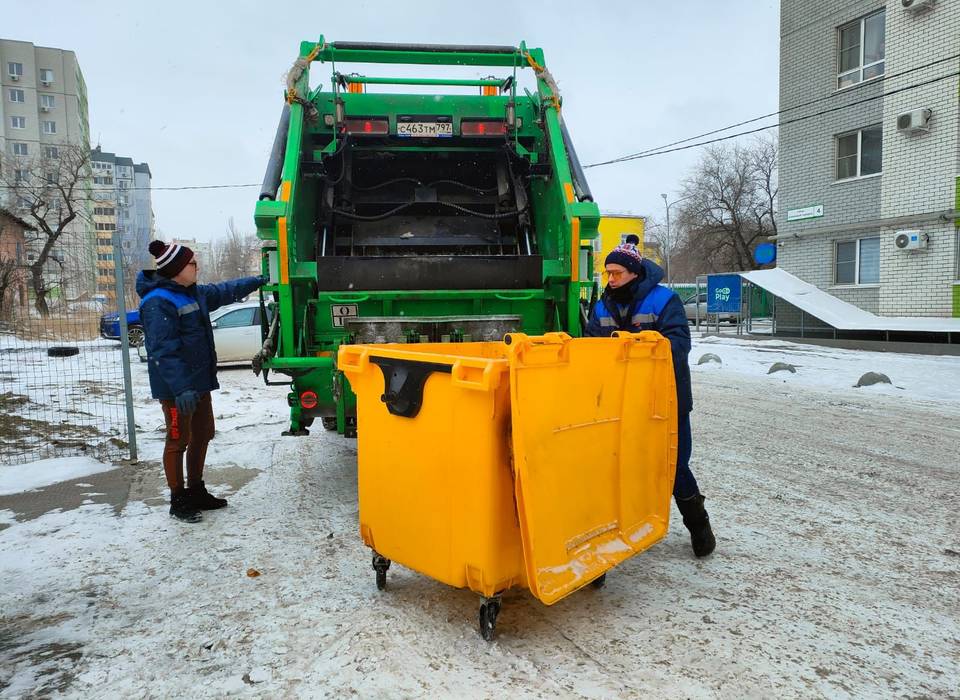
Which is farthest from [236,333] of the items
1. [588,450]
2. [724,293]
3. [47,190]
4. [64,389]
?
[47,190]

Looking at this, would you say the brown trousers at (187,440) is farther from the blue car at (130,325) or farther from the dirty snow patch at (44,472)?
the blue car at (130,325)

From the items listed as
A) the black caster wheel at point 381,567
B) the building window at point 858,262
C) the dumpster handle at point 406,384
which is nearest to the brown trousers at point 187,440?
the black caster wheel at point 381,567

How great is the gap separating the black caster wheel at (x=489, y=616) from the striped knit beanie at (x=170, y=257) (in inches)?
113

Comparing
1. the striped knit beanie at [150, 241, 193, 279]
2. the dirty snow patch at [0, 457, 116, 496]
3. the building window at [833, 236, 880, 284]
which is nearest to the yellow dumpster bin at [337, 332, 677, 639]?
the striped knit beanie at [150, 241, 193, 279]

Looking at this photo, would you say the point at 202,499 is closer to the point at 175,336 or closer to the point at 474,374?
the point at 175,336

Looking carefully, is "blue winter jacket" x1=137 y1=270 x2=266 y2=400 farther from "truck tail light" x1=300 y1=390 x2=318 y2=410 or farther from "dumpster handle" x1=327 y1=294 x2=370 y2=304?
"dumpster handle" x1=327 y1=294 x2=370 y2=304

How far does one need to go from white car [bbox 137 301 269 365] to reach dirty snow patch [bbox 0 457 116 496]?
7291 millimetres

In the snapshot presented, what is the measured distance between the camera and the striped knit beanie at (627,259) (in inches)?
127

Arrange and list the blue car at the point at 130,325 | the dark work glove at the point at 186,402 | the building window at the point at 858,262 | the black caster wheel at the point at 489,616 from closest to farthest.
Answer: the black caster wheel at the point at 489,616
the dark work glove at the point at 186,402
the blue car at the point at 130,325
the building window at the point at 858,262

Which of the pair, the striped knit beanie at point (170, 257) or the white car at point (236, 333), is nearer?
the striped knit beanie at point (170, 257)

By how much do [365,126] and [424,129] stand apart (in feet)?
1.55

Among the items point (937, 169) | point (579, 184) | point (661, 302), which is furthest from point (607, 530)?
point (937, 169)

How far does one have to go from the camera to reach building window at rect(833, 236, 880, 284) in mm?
15156

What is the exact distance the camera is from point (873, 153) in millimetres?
15188
